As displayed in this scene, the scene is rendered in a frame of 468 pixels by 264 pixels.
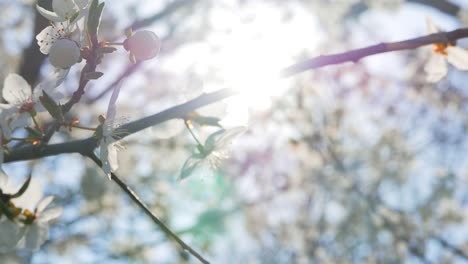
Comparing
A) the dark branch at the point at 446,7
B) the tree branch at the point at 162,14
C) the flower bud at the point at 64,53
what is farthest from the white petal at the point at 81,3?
the tree branch at the point at 162,14

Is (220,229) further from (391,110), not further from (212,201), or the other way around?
(391,110)

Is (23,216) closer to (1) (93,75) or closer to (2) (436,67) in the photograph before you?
(1) (93,75)

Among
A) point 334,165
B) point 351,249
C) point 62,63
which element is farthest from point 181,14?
point 351,249

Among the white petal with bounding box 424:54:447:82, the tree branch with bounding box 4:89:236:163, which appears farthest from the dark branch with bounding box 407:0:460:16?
the tree branch with bounding box 4:89:236:163

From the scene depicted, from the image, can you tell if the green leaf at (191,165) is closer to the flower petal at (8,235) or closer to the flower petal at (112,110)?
the flower petal at (112,110)

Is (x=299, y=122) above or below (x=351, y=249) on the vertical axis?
above

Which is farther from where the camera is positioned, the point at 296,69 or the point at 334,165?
the point at 334,165

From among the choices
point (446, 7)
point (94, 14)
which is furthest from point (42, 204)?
point (446, 7)
